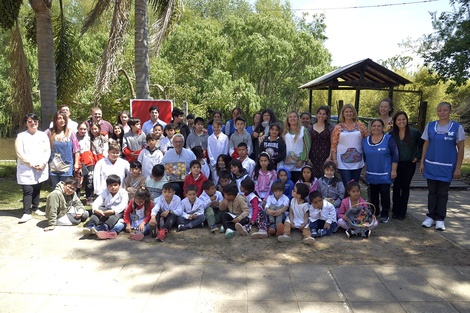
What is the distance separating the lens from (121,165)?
6.10m

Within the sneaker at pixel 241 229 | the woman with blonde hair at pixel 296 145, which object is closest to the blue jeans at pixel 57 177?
the sneaker at pixel 241 229

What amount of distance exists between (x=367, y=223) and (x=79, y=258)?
3758 mm

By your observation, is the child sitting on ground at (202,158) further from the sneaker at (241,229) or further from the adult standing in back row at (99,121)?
the adult standing in back row at (99,121)

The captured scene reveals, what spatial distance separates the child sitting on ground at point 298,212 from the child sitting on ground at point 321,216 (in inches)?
3.4

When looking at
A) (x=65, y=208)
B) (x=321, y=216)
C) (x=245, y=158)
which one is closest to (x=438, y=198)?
(x=321, y=216)

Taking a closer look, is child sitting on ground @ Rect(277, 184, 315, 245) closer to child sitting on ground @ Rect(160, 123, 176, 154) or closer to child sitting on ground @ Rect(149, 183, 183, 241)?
child sitting on ground @ Rect(149, 183, 183, 241)

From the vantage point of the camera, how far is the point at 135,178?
606 cm

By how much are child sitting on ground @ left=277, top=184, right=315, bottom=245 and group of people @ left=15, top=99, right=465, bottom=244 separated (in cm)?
1

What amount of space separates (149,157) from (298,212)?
2614 mm

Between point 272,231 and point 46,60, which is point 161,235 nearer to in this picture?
point 272,231

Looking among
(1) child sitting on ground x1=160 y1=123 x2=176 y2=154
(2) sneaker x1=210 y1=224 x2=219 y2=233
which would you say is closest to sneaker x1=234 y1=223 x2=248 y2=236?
(2) sneaker x1=210 y1=224 x2=219 y2=233

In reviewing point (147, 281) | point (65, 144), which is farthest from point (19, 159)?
point (147, 281)

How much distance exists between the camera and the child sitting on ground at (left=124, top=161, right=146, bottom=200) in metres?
5.96

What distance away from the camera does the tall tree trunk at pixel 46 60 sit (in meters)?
8.54
